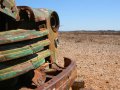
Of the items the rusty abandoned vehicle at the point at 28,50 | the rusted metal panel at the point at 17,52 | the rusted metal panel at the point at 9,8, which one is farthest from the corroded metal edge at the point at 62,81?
the rusted metal panel at the point at 9,8

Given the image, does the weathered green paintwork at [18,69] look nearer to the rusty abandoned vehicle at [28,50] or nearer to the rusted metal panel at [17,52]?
the rusty abandoned vehicle at [28,50]

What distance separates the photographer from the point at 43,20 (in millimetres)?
4695

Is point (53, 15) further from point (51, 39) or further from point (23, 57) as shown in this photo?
point (23, 57)

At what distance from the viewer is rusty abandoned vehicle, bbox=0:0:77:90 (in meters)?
3.20

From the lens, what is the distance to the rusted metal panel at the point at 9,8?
12.2 ft

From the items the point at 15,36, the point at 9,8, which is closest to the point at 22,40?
the point at 15,36

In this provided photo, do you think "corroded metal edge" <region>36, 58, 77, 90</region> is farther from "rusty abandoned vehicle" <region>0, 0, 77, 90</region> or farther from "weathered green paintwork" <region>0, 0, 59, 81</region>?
"weathered green paintwork" <region>0, 0, 59, 81</region>

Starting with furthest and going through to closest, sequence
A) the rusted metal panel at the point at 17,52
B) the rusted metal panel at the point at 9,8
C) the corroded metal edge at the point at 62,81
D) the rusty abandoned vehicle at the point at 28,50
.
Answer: the rusted metal panel at the point at 9,8, the corroded metal edge at the point at 62,81, the rusty abandoned vehicle at the point at 28,50, the rusted metal panel at the point at 17,52

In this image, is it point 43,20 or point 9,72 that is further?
point 43,20

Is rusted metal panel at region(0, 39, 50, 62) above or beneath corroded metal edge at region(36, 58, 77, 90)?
above

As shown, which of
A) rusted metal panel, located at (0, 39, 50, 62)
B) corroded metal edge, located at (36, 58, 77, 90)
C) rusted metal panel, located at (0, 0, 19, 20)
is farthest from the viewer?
rusted metal panel, located at (0, 0, 19, 20)

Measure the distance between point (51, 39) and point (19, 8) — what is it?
2.76 feet

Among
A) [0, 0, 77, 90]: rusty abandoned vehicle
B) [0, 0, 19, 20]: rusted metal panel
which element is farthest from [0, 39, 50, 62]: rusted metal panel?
[0, 0, 19, 20]: rusted metal panel

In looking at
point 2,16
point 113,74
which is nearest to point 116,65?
point 113,74
